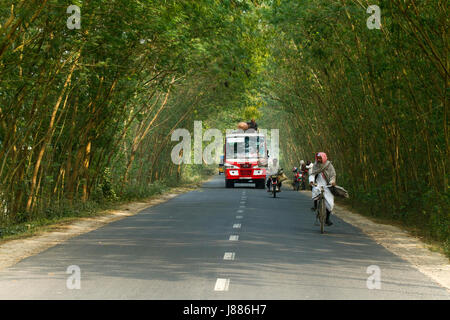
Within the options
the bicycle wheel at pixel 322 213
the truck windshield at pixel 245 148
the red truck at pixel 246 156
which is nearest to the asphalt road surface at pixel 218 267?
the bicycle wheel at pixel 322 213

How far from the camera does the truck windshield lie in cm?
4234

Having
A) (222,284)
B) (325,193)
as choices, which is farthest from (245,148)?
(222,284)

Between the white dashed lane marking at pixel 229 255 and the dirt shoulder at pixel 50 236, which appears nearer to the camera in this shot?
the white dashed lane marking at pixel 229 255

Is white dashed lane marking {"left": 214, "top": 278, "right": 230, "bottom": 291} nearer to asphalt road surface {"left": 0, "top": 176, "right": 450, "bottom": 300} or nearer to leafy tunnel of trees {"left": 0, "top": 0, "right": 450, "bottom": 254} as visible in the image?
asphalt road surface {"left": 0, "top": 176, "right": 450, "bottom": 300}

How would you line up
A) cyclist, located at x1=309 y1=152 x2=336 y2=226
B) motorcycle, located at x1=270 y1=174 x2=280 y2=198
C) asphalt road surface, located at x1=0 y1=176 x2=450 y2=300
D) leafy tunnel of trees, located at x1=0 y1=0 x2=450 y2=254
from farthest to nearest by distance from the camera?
motorcycle, located at x1=270 y1=174 x2=280 y2=198 → cyclist, located at x1=309 y1=152 x2=336 y2=226 → leafy tunnel of trees, located at x1=0 y1=0 x2=450 y2=254 → asphalt road surface, located at x1=0 y1=176 x2=450 y2=300

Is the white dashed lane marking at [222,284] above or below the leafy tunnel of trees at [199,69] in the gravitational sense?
below

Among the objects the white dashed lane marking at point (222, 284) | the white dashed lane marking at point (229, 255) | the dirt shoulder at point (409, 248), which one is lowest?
the dirt shoulder at point (409, 248)

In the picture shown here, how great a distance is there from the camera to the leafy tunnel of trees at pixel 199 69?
15.0m

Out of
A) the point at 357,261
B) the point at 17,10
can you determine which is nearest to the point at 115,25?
the point at 17,10

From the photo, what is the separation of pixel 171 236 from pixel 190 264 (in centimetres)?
422

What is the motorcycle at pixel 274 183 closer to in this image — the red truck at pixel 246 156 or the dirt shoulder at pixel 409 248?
the red truck at pixel 246 156

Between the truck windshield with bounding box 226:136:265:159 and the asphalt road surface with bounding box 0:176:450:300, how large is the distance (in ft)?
80.8

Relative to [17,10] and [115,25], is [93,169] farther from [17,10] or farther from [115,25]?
[17,10]

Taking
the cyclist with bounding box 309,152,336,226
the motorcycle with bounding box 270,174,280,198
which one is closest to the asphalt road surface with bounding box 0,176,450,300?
the cyclist with bounding box 309,152,336,226
